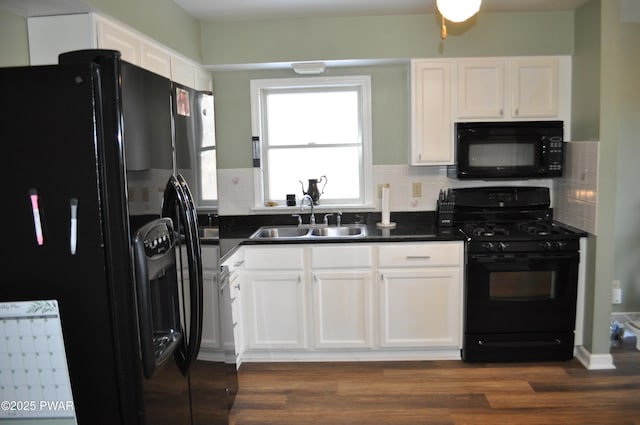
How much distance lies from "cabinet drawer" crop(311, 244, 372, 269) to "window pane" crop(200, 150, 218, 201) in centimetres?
152

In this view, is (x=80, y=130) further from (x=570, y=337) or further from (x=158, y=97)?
(x=570, y=337)

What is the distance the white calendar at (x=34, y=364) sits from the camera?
145 cm

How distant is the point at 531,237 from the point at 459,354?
975 mm

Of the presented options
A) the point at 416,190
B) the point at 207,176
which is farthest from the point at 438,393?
the point at 207,176

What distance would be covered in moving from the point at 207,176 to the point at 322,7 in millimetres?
1996

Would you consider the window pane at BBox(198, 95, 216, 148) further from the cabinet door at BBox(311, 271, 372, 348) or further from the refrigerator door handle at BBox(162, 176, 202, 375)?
the cabinet door at BBox(311, 271, 372, 348)

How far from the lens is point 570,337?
141 inches

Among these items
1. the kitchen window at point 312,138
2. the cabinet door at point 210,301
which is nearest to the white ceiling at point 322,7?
the kitchen window at point 312,138

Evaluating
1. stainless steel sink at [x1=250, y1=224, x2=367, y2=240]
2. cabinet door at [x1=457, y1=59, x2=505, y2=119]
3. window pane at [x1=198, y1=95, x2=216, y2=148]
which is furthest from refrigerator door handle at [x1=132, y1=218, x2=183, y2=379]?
cabinet door at [x1=457, y1=59, x2=505, y2=119]

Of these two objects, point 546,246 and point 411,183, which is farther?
point 411,183

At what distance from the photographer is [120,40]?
8.51ft

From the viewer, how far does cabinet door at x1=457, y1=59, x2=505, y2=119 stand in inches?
149

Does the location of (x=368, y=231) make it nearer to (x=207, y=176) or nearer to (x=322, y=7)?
(x=322, y=7)

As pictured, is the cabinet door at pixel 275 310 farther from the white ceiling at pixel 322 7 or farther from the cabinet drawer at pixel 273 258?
the white ceiling at pixel 322 7
